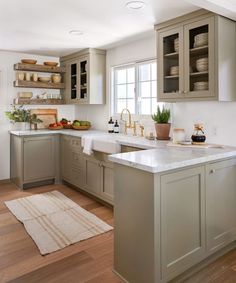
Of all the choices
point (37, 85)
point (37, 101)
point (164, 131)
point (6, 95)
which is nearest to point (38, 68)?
point (37, 85)

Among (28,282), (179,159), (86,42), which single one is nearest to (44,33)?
(86,42)

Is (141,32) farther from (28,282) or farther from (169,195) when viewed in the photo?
(28,282)

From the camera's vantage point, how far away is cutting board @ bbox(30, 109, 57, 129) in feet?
16.4

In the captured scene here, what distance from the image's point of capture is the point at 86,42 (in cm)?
404

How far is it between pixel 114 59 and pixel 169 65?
1535 millimetres

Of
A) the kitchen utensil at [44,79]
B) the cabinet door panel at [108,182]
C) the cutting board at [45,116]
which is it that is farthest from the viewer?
the cutting board at [45,116]

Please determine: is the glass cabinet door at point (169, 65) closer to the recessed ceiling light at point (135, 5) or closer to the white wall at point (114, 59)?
the recessed ceiling light at point (135, 5)

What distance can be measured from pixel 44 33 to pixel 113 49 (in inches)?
48.9

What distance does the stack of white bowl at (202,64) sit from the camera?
8.82 ft

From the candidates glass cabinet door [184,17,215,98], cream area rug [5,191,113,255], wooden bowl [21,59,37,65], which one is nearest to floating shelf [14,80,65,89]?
wooden bowl [21,59,37,65]

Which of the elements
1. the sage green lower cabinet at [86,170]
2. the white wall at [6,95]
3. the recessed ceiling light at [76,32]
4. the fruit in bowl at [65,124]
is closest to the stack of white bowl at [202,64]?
the sage green lower cabinet at [86,170]

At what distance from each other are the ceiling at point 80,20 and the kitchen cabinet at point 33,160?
5.05 ft

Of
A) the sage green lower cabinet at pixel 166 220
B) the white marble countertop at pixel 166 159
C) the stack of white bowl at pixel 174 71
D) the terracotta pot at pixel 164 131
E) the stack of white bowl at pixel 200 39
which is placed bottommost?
the sage green lower cabinet at pixel 166 220

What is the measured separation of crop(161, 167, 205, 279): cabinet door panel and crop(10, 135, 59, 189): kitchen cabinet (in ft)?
9.87
